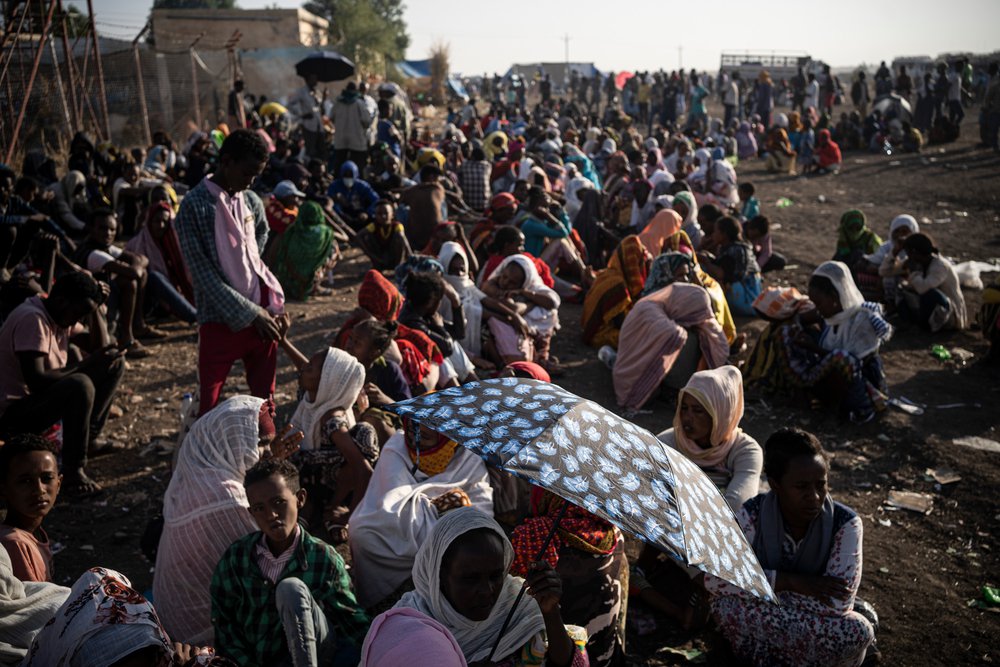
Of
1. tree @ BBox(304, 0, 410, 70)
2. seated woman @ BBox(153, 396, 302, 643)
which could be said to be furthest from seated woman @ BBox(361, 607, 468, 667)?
tree @ BBox(304, 0, 410, 70)

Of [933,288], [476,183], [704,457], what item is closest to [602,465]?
[704,457]

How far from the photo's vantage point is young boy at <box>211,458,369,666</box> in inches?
116

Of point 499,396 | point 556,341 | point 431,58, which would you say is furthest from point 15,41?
point 431,58

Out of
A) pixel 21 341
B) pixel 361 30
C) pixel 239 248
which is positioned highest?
pixel 361 30

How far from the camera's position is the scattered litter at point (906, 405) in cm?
630

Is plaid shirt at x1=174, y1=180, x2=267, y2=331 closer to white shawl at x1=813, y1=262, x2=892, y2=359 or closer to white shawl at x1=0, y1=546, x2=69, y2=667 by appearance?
white shawl at x1=0, y1=546, x2=69, y2=667

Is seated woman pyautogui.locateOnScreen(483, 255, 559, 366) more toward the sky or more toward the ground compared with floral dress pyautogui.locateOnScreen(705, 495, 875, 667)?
more toward the sky

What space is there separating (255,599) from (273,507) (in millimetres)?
361

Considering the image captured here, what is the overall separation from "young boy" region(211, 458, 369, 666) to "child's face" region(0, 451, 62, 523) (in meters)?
0.90

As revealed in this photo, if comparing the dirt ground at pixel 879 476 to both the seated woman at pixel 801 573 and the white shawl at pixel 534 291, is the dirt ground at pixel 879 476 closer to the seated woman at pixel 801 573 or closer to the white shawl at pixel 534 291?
the seated woman at pixel 801 573

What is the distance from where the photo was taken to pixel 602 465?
2.28 meters

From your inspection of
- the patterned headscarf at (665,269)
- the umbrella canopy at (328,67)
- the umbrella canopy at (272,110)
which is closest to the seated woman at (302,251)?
the patterned headscarf at (665,269)

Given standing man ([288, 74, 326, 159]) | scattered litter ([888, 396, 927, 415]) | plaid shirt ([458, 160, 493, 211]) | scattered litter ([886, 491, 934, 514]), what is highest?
standing man ([288, 74, 326, 159])

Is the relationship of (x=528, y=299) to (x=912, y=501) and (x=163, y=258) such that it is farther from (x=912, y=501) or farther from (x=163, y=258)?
(x=163, y=258)
